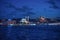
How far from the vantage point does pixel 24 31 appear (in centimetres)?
577

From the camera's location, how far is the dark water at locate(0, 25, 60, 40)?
5744 millimetres

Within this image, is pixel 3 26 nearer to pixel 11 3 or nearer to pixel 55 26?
pixel 11 3

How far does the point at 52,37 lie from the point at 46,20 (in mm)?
257

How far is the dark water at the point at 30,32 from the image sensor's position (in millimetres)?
5744

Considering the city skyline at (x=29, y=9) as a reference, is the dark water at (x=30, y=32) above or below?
below

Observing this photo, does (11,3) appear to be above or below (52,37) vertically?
above

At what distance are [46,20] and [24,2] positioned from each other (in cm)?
40

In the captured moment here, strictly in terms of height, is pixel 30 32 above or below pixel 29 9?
below

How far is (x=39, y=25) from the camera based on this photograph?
5793 millimetres

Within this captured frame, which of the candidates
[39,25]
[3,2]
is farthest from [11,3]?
[39,25]

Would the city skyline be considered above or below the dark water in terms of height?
above

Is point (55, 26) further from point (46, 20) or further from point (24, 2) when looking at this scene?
point (24, 2)

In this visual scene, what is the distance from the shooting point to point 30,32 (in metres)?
5.79

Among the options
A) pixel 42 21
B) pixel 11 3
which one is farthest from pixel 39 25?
pixel 11 3
